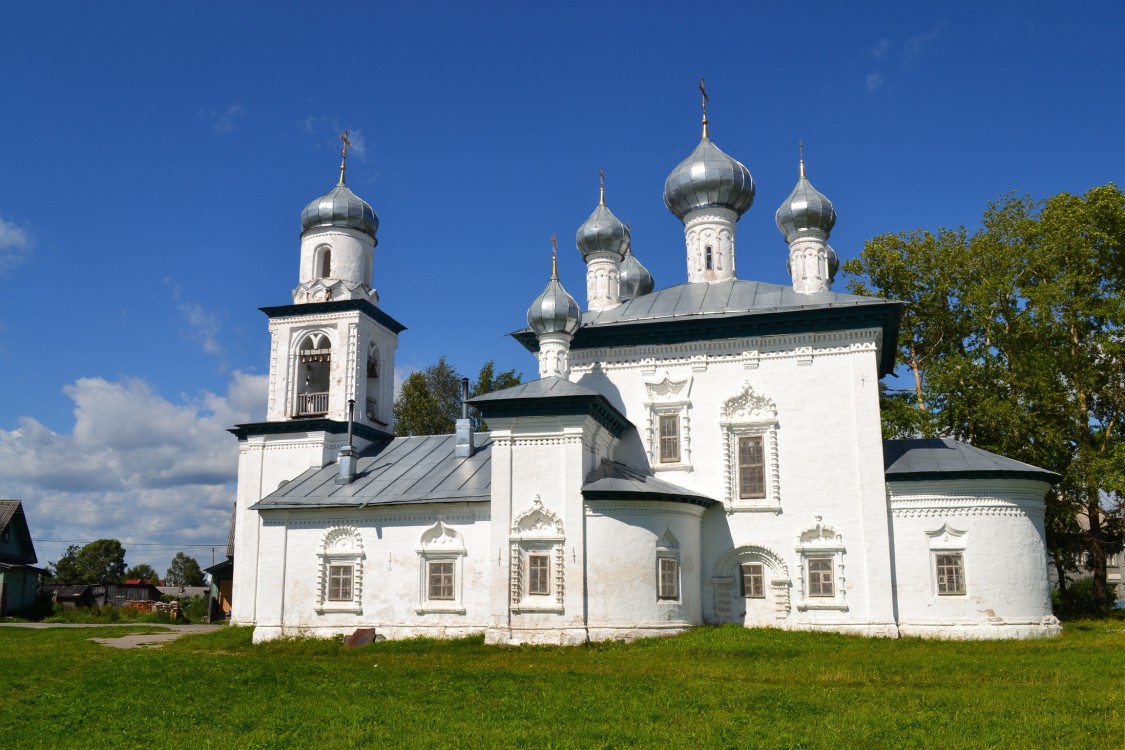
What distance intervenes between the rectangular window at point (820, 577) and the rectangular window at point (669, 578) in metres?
2.57

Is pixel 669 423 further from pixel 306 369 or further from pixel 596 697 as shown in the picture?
pixel 596 697

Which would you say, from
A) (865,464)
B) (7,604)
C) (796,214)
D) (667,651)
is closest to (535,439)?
(667,651)

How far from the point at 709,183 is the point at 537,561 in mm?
9250

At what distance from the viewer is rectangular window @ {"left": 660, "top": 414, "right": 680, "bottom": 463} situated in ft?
62.8

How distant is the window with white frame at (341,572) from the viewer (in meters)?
18.8

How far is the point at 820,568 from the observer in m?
17.9

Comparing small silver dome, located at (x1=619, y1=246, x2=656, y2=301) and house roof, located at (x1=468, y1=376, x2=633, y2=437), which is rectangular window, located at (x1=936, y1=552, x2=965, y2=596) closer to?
house roof, located at (x1=468, y1=376, x2=633, y2=437)

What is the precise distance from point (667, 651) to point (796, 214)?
32.5ft

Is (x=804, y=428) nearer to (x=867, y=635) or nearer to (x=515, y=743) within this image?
(x=867, y=635)

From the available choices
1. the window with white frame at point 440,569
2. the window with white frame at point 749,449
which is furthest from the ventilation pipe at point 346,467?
the window with white frame at point 749,449

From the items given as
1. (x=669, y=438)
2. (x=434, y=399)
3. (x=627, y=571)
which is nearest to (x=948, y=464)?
(x=669, y=438)

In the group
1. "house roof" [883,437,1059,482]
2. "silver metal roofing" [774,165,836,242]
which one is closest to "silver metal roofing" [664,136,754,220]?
"silver metal roofing" [774,165,836,242]

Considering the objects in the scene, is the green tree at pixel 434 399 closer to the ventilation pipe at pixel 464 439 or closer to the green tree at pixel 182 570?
the ventilation pipe at pixel 464 439

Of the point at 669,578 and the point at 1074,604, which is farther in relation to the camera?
the point at 1074,604
